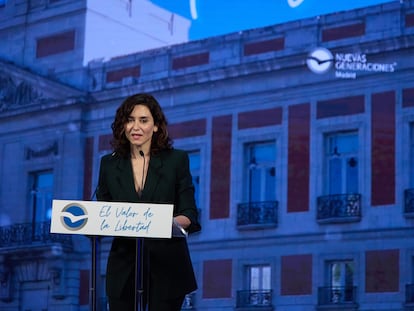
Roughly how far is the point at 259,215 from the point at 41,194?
204 centimetres

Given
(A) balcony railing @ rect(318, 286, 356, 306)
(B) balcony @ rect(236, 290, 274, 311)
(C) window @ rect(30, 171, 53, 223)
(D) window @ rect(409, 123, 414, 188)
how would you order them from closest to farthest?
1. (D) window @ rect(409, 123, 414, 188)
2. (A) balcony railing @ rect(318, 286, 356, 306)
3. (B) balcony @ rect(236, 290, 274, 311)
4. (C) window @ rect(30, 171, 53, 223)

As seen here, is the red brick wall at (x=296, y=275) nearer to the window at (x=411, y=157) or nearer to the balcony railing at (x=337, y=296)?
the balcony railing at (x=337, y=296)

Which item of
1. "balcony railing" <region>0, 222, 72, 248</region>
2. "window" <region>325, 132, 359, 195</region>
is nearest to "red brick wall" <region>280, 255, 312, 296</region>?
"window" <region>325, 132, 359, 195</region>

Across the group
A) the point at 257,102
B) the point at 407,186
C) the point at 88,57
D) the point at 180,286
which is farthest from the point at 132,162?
the point at 88,57

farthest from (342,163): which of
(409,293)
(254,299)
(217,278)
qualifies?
(217,278)

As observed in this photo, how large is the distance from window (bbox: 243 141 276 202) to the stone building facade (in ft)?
0.04

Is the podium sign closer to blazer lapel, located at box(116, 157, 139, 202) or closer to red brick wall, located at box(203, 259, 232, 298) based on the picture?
blazer lapel, located at box(116, 157, 139, 202)

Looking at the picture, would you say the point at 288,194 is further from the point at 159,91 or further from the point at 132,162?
the point at 132,162

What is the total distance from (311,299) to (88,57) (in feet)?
9.12

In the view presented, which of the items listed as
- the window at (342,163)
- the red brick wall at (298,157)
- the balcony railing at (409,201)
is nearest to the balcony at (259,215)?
the red brick wall at (298,157)

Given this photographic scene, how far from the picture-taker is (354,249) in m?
8.11

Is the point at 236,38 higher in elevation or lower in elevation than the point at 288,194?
higher

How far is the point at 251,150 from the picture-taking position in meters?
8.87

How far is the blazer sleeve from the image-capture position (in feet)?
9.16
